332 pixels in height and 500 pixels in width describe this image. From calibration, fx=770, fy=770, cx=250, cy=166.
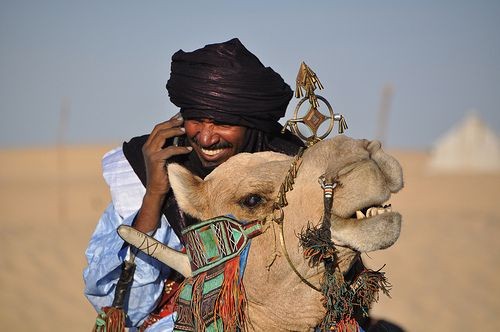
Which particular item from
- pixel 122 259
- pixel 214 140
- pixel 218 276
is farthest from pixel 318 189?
pixel 122 259

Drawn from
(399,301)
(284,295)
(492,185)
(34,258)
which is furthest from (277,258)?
(492,185)

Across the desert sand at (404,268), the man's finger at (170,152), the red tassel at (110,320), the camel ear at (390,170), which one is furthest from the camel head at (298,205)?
the desert sand at (404,268)

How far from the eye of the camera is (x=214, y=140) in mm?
3016

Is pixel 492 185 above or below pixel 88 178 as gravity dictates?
above

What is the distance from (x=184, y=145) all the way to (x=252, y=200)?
634 millimetres

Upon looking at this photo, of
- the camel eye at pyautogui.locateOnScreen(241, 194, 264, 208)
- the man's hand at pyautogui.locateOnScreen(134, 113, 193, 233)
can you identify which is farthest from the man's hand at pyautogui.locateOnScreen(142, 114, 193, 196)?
the camel eye at pyautogui.locateOnScreen(241, 194, 264, 208)

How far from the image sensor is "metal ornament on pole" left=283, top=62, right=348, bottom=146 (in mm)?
2758

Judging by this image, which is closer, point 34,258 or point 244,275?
point 244,275

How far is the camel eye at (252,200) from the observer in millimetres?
2625

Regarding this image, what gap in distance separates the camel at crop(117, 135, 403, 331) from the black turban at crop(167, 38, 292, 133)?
0.33m

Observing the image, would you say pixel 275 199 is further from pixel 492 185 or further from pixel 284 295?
pixel 492 185

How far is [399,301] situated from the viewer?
37.9 ft

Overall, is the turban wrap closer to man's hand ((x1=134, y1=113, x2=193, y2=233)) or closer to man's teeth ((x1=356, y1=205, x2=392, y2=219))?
man's hand ((x1=134, y1=113, x2=193, y2=233))

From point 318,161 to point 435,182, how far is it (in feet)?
108
